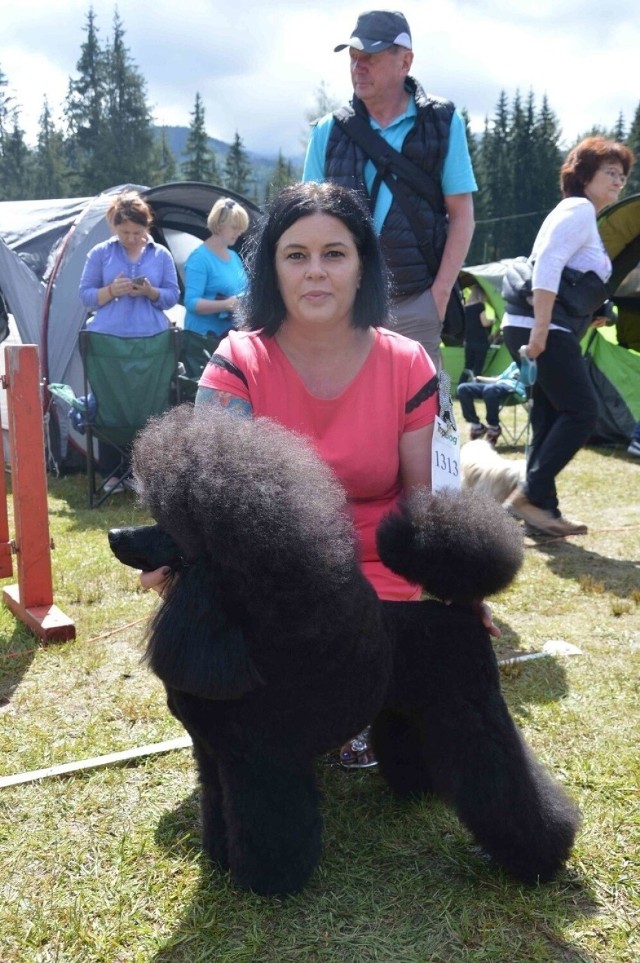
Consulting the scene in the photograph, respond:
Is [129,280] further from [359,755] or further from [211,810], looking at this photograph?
[211,810]

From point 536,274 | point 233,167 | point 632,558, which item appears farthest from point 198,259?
point 233,167

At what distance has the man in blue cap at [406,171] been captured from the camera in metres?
2.78

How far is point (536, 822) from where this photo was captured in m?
1.58

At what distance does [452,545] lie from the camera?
1.52 meters

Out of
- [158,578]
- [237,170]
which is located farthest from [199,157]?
[158,578]

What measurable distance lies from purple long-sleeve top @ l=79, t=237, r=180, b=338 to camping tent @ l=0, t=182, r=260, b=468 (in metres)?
0.90

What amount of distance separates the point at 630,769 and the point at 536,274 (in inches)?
94.4

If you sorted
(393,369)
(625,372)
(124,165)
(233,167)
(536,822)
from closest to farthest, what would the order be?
(536,822) → (393,369) → (625,372) → (124,165) → (233,167)

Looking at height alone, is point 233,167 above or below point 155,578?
above

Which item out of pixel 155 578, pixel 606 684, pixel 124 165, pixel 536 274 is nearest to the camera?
pixel 155 578

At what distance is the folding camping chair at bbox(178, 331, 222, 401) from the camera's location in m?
5.29

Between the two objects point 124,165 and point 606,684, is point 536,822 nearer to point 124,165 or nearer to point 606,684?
point 606,684

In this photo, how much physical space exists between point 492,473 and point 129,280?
2.34m

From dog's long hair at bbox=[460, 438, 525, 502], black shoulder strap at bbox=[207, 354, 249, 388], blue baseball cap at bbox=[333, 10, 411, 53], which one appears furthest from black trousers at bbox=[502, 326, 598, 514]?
black shoulder strap at bbox=[207, 354, 249, 388]
